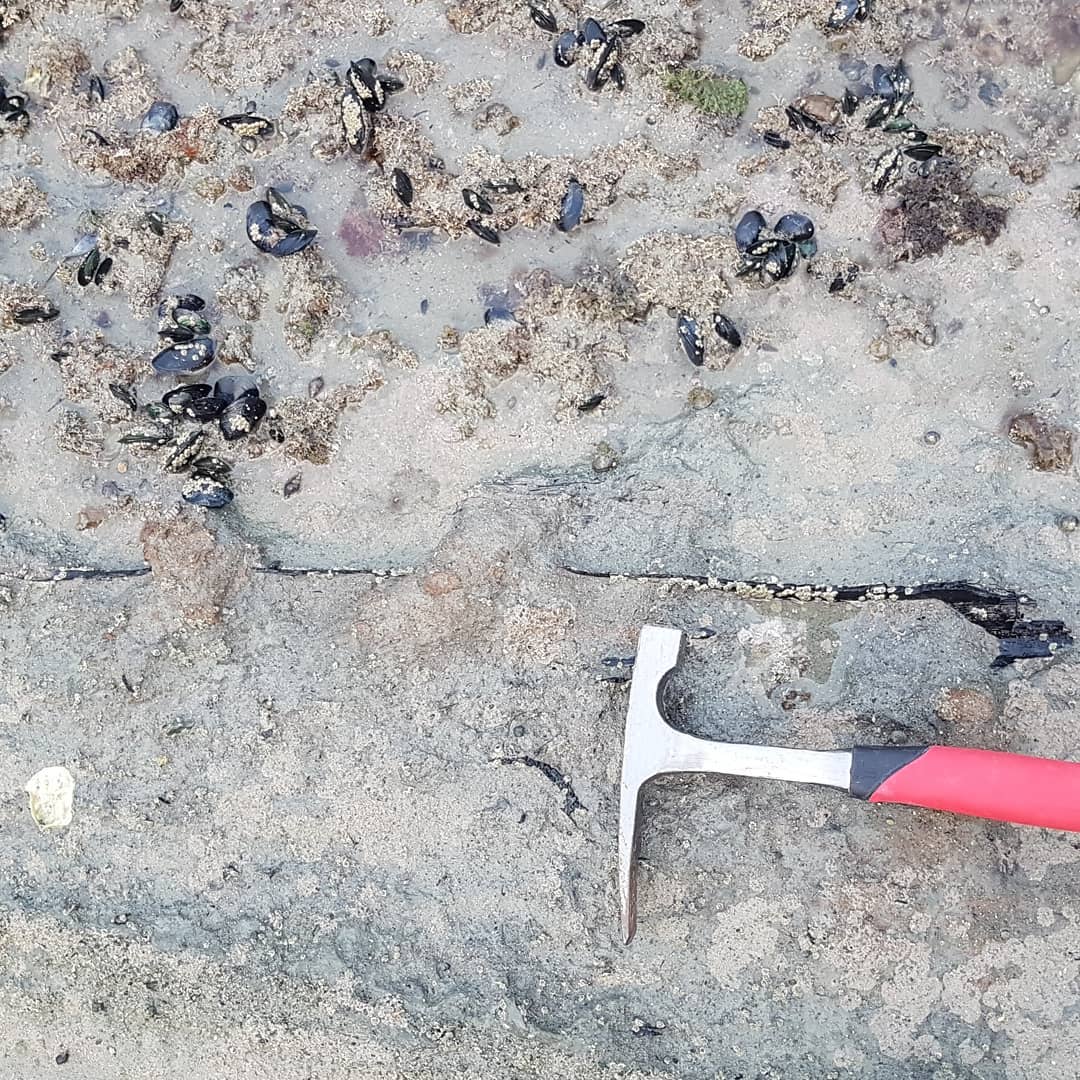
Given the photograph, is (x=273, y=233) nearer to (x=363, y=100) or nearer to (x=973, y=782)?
(x=363, y=100)

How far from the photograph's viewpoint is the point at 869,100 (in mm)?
5012

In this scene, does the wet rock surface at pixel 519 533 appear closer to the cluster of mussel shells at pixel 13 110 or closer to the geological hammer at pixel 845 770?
the cluster of mussel shells at pixel 13 110

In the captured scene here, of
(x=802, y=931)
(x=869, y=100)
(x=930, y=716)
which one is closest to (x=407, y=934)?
(x=802, y=931)

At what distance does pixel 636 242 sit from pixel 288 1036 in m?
4.27

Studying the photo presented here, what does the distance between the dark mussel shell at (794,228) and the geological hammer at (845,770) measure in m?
2.12

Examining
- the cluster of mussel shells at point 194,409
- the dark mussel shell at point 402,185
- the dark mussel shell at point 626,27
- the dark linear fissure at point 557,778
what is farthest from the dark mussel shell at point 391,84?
the dark linear fissure at point 557,778

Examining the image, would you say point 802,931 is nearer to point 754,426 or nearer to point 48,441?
point 754,426

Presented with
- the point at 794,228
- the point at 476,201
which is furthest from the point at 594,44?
the point at 794,228

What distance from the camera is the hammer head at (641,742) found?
4375mm

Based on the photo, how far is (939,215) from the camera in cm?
489

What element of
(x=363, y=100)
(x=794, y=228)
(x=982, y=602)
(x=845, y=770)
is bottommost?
(x=845, y=770)

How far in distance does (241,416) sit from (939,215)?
3707 mm

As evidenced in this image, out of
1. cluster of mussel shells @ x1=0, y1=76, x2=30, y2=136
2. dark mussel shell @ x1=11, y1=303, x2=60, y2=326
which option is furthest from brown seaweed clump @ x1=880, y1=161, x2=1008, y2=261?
cluster of mussel shells @ x1=0, y1=76, x2=30, y2=136

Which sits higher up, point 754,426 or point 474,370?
point 754,426
